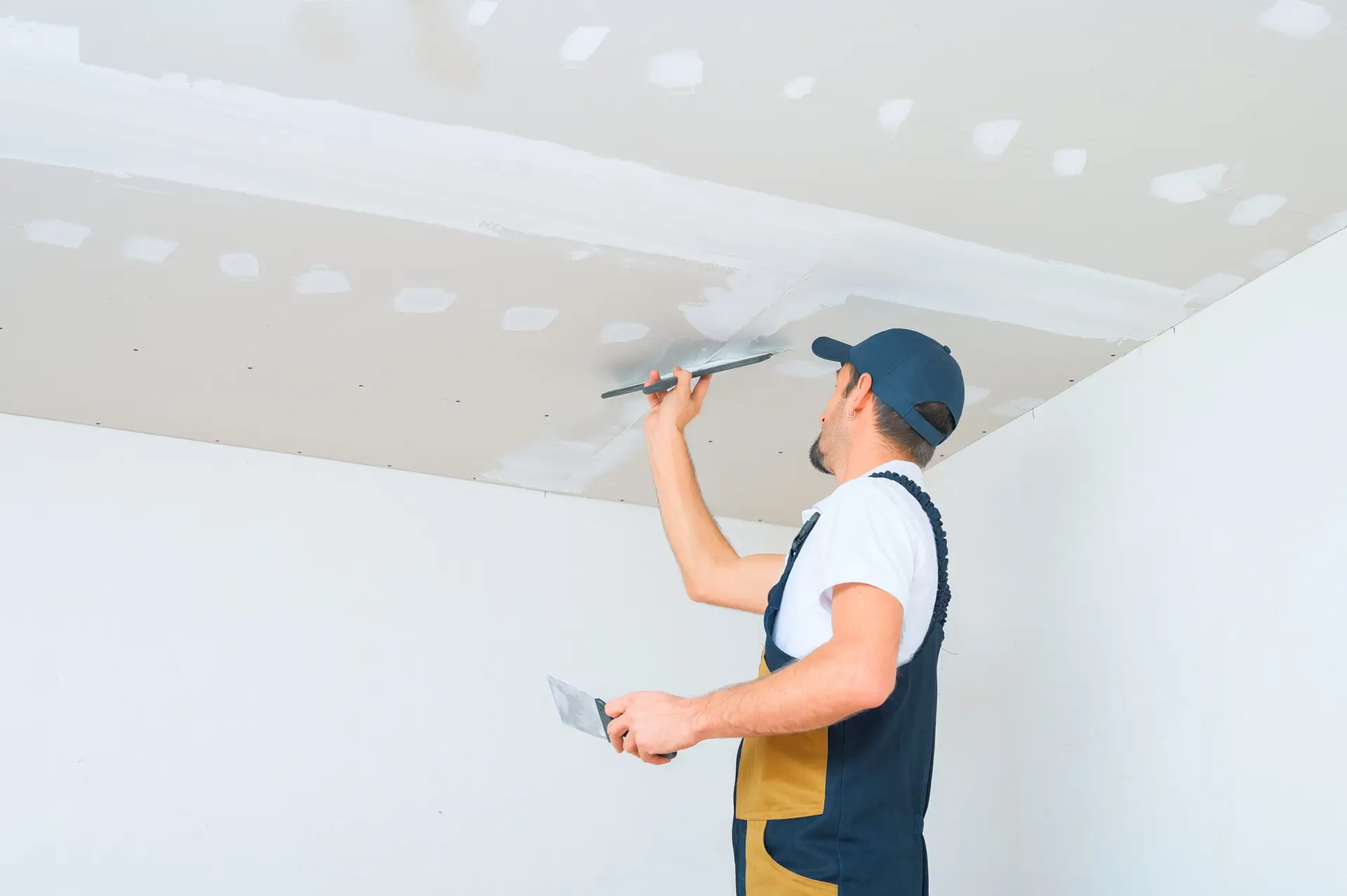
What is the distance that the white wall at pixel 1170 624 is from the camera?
2.04m

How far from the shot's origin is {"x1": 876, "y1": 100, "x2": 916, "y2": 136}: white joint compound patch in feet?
6.08

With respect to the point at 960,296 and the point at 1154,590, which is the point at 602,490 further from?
the point at 1154,590

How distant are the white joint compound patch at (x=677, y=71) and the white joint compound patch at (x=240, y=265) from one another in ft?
3.40

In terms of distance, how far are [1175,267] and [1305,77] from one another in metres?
0.56

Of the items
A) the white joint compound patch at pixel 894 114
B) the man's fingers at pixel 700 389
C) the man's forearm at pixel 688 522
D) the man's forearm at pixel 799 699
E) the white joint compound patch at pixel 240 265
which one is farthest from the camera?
the man's fingers at pixel 700 389

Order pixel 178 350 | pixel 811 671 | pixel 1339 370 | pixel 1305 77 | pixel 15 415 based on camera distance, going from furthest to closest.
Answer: pixel 15 415 < pixel 178 350 < pixel 1339 370 < pixel 1305 77 < pixel 811 671

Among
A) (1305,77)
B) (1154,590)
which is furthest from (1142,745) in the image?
(1305,77)

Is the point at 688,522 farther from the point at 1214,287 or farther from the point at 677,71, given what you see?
the point at 1214,287

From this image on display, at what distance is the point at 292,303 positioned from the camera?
253 centimetres

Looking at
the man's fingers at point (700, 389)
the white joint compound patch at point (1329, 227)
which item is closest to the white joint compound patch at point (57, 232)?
the man's fingers at point (700, 389)

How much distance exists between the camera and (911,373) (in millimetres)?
2119

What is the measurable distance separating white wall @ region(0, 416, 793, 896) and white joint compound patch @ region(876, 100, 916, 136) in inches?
76.6

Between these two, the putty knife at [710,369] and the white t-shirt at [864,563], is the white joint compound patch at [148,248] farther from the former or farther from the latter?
the white t-shirt at [864,563]

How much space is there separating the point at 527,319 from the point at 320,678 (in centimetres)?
130
